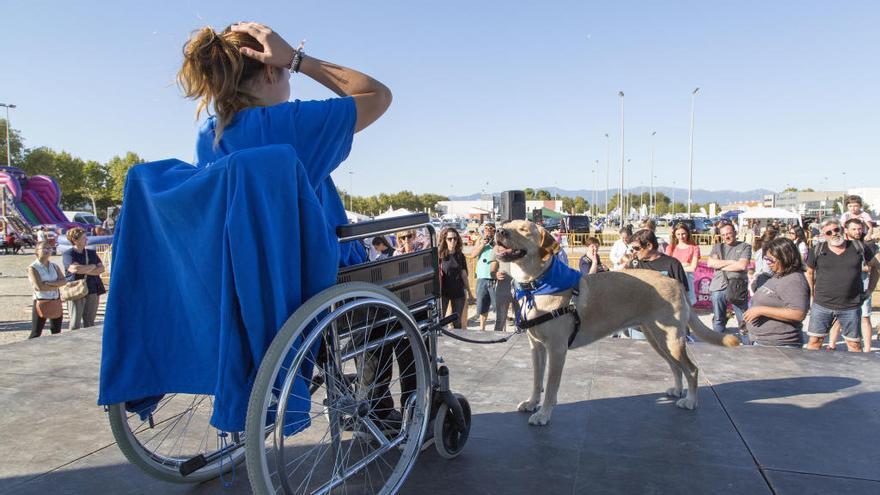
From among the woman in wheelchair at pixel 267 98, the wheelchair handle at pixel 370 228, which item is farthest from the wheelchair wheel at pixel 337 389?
the woman in wheelchair at pixel 267 98

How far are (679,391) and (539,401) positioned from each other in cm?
117

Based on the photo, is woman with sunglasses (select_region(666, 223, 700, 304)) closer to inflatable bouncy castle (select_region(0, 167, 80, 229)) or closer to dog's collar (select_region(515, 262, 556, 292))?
dog's collar (select_region(515, 262, 556, 292))

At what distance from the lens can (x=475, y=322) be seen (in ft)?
38.5

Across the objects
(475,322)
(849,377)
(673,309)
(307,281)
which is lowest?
(475,322)

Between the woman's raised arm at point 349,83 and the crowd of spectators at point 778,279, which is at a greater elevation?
the woman's raised arm at point 349,83

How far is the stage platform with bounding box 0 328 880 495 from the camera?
8.77 feet

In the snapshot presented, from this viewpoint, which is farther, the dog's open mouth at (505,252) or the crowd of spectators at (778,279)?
the crowd of spectators at (778,279)

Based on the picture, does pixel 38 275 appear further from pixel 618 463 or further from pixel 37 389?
pixel 618 463

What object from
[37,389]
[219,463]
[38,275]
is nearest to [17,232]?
[38,275]

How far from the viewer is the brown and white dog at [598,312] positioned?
3.84 m

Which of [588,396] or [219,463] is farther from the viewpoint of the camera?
[588,396]

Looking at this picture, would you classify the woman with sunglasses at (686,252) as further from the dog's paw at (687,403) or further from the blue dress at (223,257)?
the blue dress at (223,257)

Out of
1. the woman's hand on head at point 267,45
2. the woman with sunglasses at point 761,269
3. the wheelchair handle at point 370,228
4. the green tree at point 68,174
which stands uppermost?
the green tree at point 68,174

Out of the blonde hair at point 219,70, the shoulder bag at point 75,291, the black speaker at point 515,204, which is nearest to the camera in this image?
the blonde hair at point 219,70
